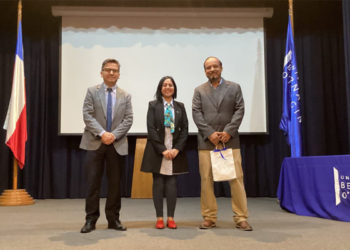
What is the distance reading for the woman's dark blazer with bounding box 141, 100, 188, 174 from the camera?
2.73 m

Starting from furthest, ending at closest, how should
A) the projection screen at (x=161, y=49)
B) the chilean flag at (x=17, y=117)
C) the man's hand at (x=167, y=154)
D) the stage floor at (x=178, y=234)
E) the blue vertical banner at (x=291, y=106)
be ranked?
the projection screen at (x=161, y=49) → the chilean flag at (x=17, y=117) → the blue vertical banner at (x=291, y=106) → the man's hand at (x=167, y=154) → the stage floor at (x=178, y=234)

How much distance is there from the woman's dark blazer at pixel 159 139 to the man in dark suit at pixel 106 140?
19cm

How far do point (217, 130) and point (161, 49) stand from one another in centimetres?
308

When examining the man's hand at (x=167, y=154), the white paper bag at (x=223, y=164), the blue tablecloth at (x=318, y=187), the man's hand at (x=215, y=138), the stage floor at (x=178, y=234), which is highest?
the man's hand at (x=215, y=138)

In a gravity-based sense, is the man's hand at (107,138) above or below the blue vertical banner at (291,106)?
below

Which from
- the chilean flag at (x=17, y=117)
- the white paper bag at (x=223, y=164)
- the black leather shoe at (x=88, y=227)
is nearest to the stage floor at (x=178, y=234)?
the black leather shoe at (x=88, y=227)

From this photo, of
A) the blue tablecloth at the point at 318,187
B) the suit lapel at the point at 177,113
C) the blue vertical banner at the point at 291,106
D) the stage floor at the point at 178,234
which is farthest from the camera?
the blue vertical banner at the point at 291,106

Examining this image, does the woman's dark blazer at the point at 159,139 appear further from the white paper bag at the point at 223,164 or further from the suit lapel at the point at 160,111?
the white paper bag at the point at 223,164

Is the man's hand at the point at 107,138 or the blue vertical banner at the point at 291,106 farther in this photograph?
the blue vertical banner at the point at 291,106

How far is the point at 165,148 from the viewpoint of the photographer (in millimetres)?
2734

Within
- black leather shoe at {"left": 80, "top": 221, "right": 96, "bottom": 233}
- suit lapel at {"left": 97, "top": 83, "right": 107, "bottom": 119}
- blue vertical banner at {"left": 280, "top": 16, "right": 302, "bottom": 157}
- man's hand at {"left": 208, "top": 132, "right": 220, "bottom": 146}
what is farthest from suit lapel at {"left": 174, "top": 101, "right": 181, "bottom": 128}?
blue vertical banner at {"left": 280, "top": 16, "right": 302, "bottom": 157}

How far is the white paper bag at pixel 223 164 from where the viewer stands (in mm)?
2628

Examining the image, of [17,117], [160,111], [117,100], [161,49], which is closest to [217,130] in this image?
[160,111]

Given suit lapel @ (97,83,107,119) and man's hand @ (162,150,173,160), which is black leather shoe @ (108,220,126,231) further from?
suit lapel @ (97,83,107,119)
